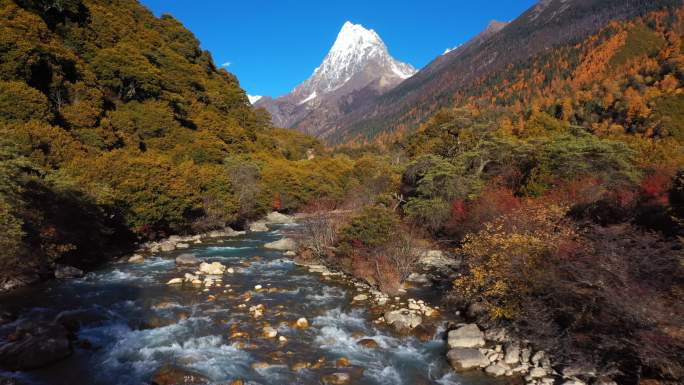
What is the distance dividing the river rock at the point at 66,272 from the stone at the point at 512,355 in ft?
71.8

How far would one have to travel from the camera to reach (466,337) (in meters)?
13.6

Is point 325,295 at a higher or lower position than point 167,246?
lower

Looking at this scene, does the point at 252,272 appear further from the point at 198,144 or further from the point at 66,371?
the point at 198,144

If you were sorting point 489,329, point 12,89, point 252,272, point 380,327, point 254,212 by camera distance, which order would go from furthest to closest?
point 254,212 → point 12,89 → point 252,272 → point 380,327 → point 489,329

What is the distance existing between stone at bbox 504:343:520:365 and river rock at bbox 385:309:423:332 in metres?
3.70

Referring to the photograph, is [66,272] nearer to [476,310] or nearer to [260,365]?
[260,365]

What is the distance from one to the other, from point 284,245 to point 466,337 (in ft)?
64.5

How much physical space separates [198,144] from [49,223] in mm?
29572

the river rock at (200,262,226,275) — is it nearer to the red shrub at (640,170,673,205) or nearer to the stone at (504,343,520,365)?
the stone at (504,343,520,365)

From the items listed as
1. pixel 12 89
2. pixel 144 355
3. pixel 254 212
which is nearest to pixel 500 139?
pixel 254 212

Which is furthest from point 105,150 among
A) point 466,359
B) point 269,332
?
point 466,359

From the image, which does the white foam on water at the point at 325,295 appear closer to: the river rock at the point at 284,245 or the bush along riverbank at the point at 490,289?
the bush along riverbank at the point at 490,289

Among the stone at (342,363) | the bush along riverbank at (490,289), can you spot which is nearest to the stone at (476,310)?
the bush along riverbank at (490,289)

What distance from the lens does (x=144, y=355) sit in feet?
41.0
